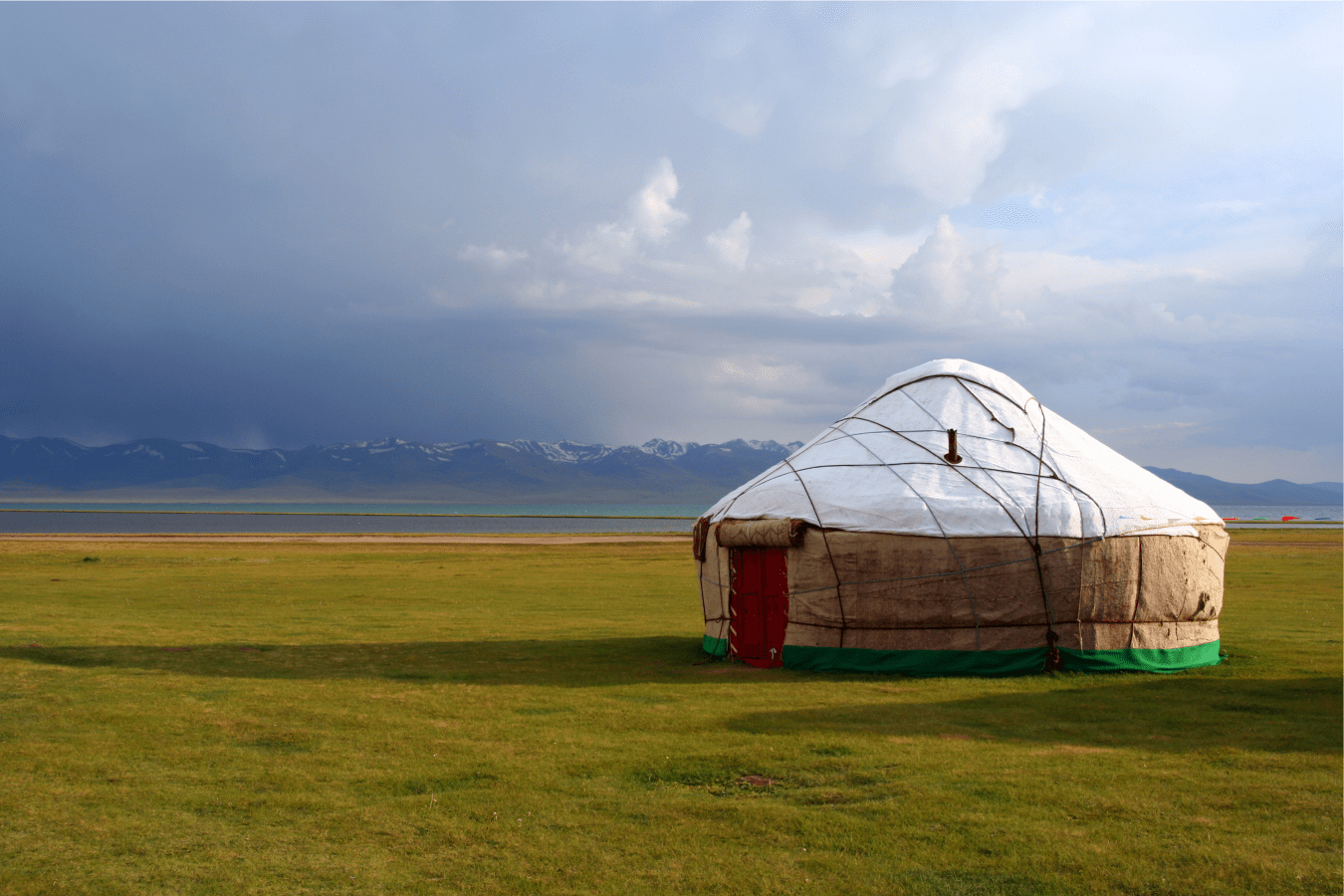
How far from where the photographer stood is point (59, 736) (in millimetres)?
7746

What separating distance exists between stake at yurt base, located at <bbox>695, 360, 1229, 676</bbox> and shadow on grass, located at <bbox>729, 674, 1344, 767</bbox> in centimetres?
103

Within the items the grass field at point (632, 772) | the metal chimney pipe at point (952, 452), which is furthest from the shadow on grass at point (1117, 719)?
the metal chimney pipe at point (952, 452)

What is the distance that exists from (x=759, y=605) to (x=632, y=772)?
17.3ft

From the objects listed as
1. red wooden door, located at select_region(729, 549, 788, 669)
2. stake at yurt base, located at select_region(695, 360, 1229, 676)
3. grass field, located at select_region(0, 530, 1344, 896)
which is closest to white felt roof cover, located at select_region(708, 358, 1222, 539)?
stake at yurt base, located at select_region(695, 360, 1229, 676)

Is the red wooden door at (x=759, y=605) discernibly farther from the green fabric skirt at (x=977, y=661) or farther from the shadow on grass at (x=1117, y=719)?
the shadow on grass at (x=1117, y=719)

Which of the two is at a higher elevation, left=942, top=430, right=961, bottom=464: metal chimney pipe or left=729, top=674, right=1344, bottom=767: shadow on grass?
left=942, top=430, right=961, bottom=464: metal chimney pipe

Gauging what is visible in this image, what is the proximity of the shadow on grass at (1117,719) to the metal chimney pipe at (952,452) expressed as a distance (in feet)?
10.3

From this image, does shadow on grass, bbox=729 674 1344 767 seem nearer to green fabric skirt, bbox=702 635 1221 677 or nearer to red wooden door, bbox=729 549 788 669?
green fabric skirt, bbox=702 635 1221 677

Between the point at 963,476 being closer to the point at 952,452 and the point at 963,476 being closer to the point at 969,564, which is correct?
the point at 952,452

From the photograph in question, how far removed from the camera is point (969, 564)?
10828 mm

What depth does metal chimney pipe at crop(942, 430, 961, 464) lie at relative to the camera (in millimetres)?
11953

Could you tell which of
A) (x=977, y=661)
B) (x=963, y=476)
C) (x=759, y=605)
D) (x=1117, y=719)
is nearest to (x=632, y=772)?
(x=1117, y=719)

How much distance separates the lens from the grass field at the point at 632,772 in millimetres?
4977

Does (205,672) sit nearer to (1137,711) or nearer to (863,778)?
(863,778)
